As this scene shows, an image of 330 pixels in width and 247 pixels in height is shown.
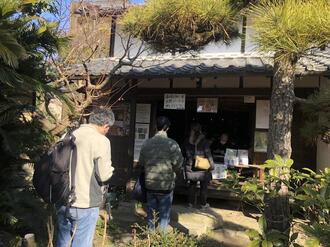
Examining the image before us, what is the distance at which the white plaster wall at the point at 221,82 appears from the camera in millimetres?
8852

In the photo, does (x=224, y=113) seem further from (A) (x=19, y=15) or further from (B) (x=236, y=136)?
(A) (x=19, y=15)

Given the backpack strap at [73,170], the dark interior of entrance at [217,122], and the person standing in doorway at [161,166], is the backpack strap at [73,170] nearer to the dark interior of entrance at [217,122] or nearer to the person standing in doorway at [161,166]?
the person standing in doorway at [161,166]

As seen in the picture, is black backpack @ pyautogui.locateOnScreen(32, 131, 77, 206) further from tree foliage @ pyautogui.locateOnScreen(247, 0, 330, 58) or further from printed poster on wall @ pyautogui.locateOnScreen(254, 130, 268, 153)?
printed poster on wall @ pyautogui.locateOnScreen(254, 130, 268, 153)

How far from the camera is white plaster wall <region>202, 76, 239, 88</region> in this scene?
885 centimetres

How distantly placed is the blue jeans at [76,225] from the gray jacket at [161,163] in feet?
6.11

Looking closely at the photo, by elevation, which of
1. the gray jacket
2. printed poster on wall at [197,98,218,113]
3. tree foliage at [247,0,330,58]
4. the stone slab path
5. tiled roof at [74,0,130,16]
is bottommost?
the stone slab path

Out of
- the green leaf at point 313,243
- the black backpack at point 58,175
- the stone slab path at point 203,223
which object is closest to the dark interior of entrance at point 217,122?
the stone slab path at point 203,223

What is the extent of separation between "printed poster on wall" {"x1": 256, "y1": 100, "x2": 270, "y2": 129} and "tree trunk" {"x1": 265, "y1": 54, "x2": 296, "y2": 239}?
448 centimetres

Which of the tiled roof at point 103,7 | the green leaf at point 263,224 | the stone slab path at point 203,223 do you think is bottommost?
the stone slab path at point 203,223

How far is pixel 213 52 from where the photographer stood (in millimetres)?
9852

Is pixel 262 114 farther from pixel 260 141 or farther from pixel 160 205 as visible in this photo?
pixel 160 205

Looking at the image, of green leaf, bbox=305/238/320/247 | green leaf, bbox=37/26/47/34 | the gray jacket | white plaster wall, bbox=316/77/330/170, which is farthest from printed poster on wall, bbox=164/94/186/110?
green leaf, bbox=305/238/320/247

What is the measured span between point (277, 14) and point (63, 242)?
2.93 meters

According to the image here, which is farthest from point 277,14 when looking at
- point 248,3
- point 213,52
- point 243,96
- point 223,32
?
point 213,52
